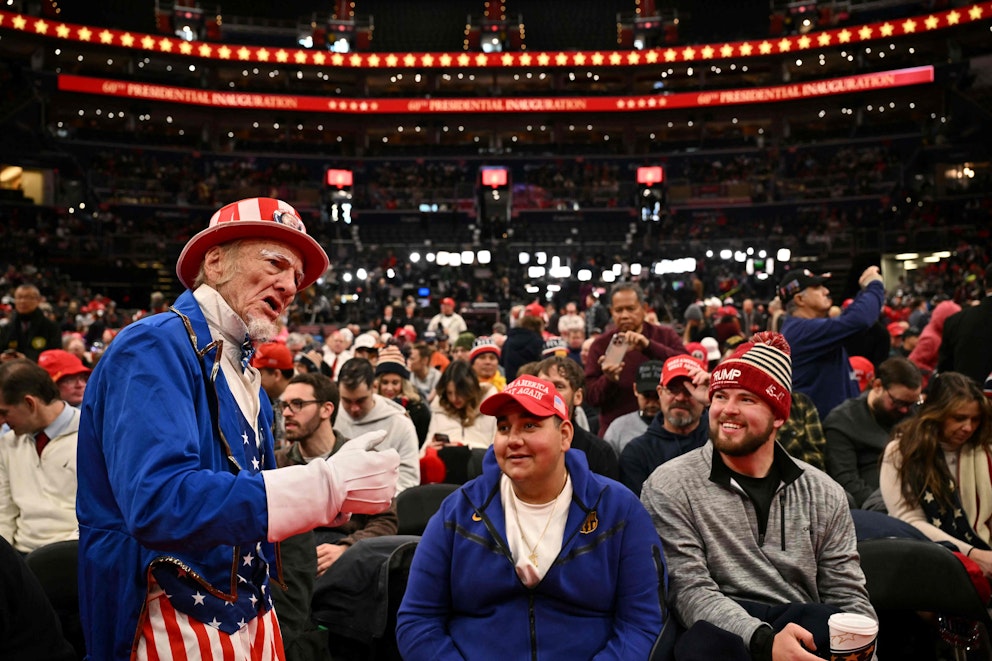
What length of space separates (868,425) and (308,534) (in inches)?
127

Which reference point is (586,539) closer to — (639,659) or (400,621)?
(639,659)

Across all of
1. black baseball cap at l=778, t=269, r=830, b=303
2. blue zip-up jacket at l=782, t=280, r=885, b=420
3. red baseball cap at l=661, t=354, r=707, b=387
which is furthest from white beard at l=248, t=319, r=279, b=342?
black baseball cap at l=778, t=269, r=830, b=303

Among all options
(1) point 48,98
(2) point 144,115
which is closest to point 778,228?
(2) point 144,115

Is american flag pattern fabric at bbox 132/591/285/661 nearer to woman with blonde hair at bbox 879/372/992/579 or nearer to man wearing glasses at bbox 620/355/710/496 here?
man wearing glasses at bbox 620/355/710/496

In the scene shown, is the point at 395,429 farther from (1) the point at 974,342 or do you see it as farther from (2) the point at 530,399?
(1) the point at 974,342

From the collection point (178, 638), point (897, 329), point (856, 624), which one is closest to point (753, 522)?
point (856, 624)

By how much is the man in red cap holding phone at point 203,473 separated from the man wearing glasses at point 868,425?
3.71m

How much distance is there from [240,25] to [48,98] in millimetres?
9294

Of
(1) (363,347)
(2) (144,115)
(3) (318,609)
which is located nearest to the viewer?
(3) (318,609)

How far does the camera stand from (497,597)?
289 cm

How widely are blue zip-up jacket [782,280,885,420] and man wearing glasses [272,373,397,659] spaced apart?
2775 millimetres

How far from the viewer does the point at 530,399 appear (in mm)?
2959

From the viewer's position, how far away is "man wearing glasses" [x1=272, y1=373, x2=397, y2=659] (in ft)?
11.4

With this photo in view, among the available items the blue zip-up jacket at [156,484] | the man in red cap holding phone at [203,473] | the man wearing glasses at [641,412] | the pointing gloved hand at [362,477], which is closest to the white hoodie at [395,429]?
the man wearing glasses at [641,412]
